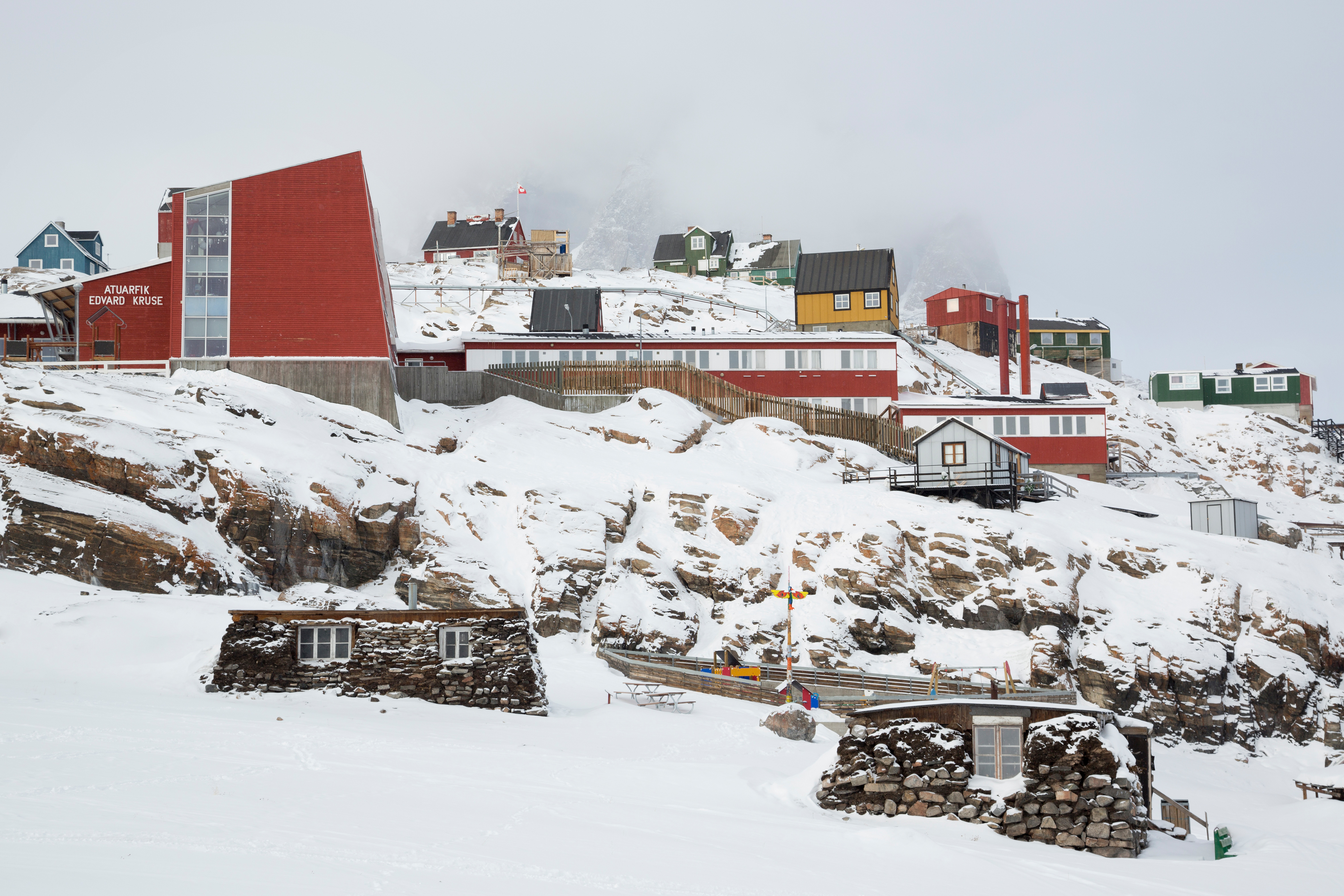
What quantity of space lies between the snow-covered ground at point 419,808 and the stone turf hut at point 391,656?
496 mm

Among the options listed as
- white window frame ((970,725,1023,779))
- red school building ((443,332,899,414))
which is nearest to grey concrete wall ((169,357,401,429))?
red school building ((443,332,899,414))

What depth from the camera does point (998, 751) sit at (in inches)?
656

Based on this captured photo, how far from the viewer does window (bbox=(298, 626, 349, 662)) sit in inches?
945

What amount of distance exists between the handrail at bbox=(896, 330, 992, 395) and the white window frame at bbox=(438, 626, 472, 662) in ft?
177

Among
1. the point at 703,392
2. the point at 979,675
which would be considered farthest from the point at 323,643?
the point at 703,392

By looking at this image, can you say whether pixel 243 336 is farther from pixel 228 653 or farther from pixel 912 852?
pixel 912 852

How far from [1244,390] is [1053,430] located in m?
32.3

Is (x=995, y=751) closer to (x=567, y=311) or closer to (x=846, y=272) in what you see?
(x=567, y=311)

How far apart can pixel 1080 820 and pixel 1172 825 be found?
9.34ft

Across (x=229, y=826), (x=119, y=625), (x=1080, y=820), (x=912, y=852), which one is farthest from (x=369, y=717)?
(x=1080, y=820)

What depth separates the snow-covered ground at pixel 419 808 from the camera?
472 inches

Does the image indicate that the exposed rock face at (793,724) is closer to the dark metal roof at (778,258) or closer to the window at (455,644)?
the window at (455,644)

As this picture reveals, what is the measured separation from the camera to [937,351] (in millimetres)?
85375

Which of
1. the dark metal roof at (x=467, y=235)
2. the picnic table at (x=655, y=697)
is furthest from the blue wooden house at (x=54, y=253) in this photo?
the picnic table at (x=655, y=697)
